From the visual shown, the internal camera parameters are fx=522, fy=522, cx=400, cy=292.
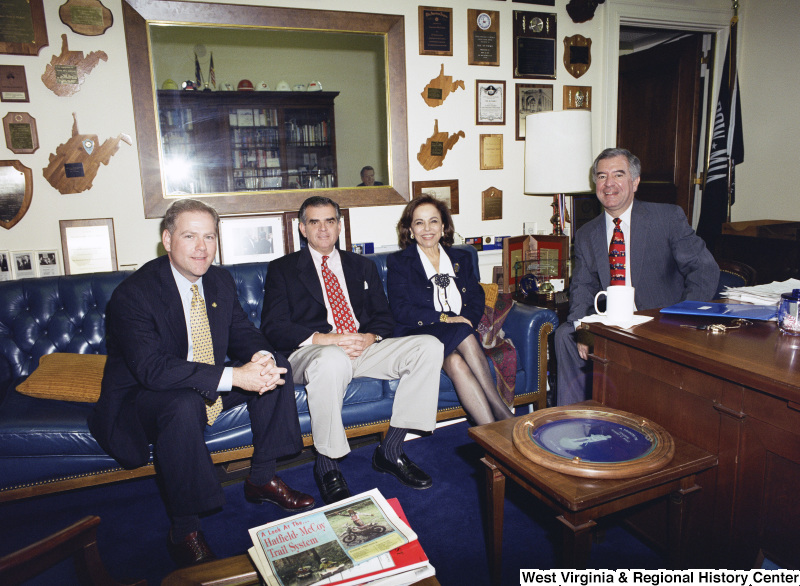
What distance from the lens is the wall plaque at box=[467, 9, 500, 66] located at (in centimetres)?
330

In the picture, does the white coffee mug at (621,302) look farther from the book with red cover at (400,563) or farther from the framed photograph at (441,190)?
the framed photograph at (441,190)

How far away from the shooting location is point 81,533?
1.11 meters

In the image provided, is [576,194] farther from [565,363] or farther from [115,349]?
[115,349]

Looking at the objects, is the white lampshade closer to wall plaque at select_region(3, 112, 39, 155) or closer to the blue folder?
the blue folder

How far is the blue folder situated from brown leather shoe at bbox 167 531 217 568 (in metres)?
1.79

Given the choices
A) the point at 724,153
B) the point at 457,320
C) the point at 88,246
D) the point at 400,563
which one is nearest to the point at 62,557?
the point at 400,563

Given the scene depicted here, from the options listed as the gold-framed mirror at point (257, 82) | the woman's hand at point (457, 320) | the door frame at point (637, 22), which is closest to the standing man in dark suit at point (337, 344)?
the woman's hand at point (457, 320)

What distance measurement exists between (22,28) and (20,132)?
0.50m

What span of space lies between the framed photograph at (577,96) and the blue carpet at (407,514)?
2468 millimetres

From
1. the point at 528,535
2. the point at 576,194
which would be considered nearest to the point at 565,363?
the point at 528,535

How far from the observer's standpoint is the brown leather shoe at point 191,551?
1788mm

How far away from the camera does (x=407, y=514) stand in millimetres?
2080

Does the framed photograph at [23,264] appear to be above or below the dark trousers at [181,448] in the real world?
above

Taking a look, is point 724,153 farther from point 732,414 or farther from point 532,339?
point 732,414
